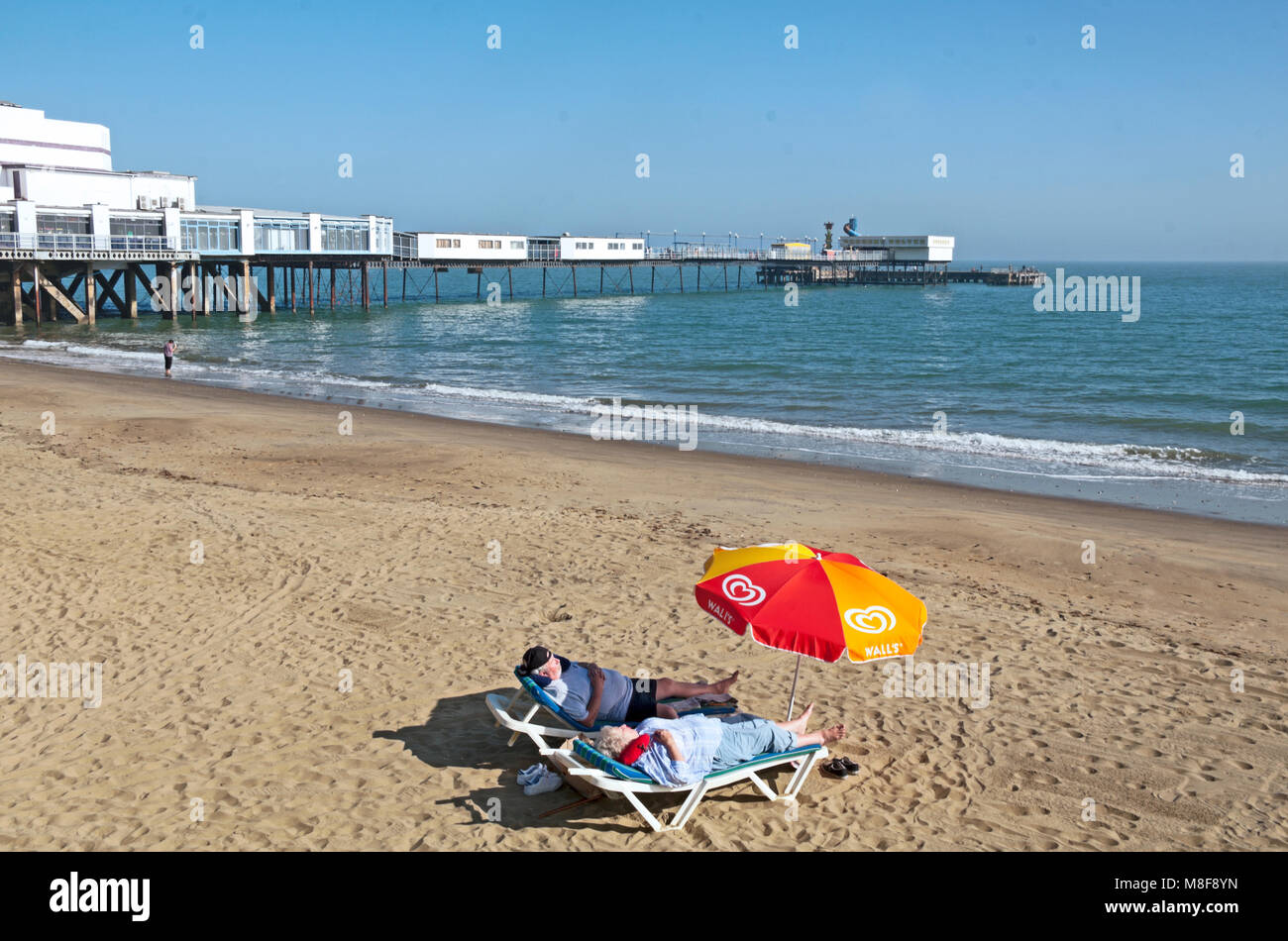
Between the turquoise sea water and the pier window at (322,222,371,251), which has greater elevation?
the pier window at (322,222,371,251)

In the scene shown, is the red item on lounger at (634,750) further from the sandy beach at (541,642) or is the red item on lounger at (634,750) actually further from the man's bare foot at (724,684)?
the man's bare foot at (724,684)

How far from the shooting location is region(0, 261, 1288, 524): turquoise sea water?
1969cm

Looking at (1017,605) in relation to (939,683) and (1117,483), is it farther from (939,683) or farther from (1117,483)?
(1117,483)

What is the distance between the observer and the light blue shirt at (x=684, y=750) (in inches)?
228

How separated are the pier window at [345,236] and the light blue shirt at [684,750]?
5459 cm

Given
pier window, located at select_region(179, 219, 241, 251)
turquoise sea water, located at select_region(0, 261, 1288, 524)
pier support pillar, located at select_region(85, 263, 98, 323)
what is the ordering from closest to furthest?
turquoise sea water, located at select_region(0, 261, 1288, 524) < pier support pillar, located at select_region(85, 263, 98, 323) < pier window, located at select_region(179, 219, 241, 251)

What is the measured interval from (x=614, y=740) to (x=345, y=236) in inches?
2209

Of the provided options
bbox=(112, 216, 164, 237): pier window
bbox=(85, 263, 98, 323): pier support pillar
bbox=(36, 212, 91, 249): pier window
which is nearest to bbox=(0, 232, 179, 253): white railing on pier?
bbox=(36, 212, 91, 249): pier window

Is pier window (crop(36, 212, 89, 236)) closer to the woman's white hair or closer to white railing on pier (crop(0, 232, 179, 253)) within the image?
white railing on pier (crop(0, 232, 179, 253))

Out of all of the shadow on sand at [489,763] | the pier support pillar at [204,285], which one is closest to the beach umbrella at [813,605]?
the shadow on sand at [489,763]

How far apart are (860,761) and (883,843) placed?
95 cm

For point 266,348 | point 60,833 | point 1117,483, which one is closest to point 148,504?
point 60,833

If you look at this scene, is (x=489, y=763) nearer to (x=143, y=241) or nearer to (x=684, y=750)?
(x=684, y=750)

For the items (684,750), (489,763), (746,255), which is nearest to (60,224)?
(489,763)
